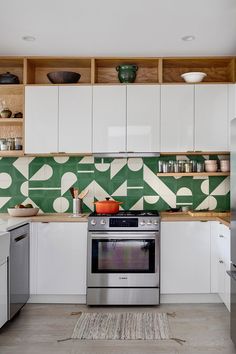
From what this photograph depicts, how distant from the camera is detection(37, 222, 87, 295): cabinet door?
3969 mm

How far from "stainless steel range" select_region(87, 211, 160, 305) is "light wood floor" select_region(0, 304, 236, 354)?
0.13m

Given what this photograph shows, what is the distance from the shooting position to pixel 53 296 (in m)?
4.04

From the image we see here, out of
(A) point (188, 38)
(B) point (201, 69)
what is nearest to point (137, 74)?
(B) point (201, 69)

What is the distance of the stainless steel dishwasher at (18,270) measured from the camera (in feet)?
11.0

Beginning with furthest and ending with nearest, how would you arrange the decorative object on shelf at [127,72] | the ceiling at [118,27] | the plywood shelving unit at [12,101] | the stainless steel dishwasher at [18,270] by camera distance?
the plywood shelving unit at [12,101], the decorative object on shelf at [127,72], the stainless steel dishwasher at [18,270], the ceiling at [118,27]

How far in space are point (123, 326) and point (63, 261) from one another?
93cm

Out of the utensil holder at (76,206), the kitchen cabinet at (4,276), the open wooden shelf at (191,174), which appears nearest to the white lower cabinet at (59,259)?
the utensil holder at (76,206)

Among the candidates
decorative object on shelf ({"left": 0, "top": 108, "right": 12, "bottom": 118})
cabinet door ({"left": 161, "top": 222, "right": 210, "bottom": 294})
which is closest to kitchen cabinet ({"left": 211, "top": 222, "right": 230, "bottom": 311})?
cabinet door ({"left": 161, "top": 222, "right": 210, "bottom": 294})

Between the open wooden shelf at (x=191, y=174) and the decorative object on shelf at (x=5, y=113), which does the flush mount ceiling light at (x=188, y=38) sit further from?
the decorative object on shelf at (x=5, y=113)

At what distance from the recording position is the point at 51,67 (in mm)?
4559

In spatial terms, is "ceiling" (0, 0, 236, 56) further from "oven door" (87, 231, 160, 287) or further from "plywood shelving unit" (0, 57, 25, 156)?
"oven door" (87, 231, 160, 287)

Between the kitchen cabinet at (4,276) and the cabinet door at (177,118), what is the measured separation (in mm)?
1913

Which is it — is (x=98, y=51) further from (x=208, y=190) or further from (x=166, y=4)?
(x=208, y=190)

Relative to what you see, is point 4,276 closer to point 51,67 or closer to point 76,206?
point 76,206
